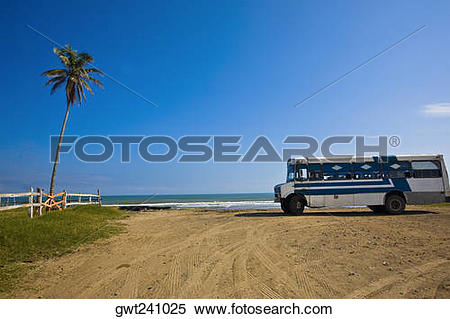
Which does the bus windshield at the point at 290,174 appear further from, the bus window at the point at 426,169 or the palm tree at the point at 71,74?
the palm tree at the point at 71,74

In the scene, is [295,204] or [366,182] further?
[295,204]

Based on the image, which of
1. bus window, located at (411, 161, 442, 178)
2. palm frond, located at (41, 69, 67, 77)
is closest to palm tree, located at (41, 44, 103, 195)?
palm frond, located at (41, 69, 67, 77)

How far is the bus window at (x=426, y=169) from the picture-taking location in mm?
15750

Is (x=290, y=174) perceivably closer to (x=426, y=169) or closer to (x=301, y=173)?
(x=301, y=173)

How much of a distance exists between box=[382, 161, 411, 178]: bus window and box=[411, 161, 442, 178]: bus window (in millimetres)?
379

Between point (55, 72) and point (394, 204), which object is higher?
point (55, 72)

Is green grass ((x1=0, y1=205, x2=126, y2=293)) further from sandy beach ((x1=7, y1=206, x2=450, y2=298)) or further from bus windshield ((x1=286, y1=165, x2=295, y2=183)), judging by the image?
bus windshield ((x1=286, y1=165, x2=295, y2=183))

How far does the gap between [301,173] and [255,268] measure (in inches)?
446

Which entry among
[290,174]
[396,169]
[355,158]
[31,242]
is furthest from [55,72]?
[396,169]

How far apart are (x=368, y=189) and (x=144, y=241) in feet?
43.1

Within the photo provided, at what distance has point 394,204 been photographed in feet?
52.2

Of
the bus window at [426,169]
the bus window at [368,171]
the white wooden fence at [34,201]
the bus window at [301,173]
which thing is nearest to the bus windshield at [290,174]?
the bus window at [301,173]
